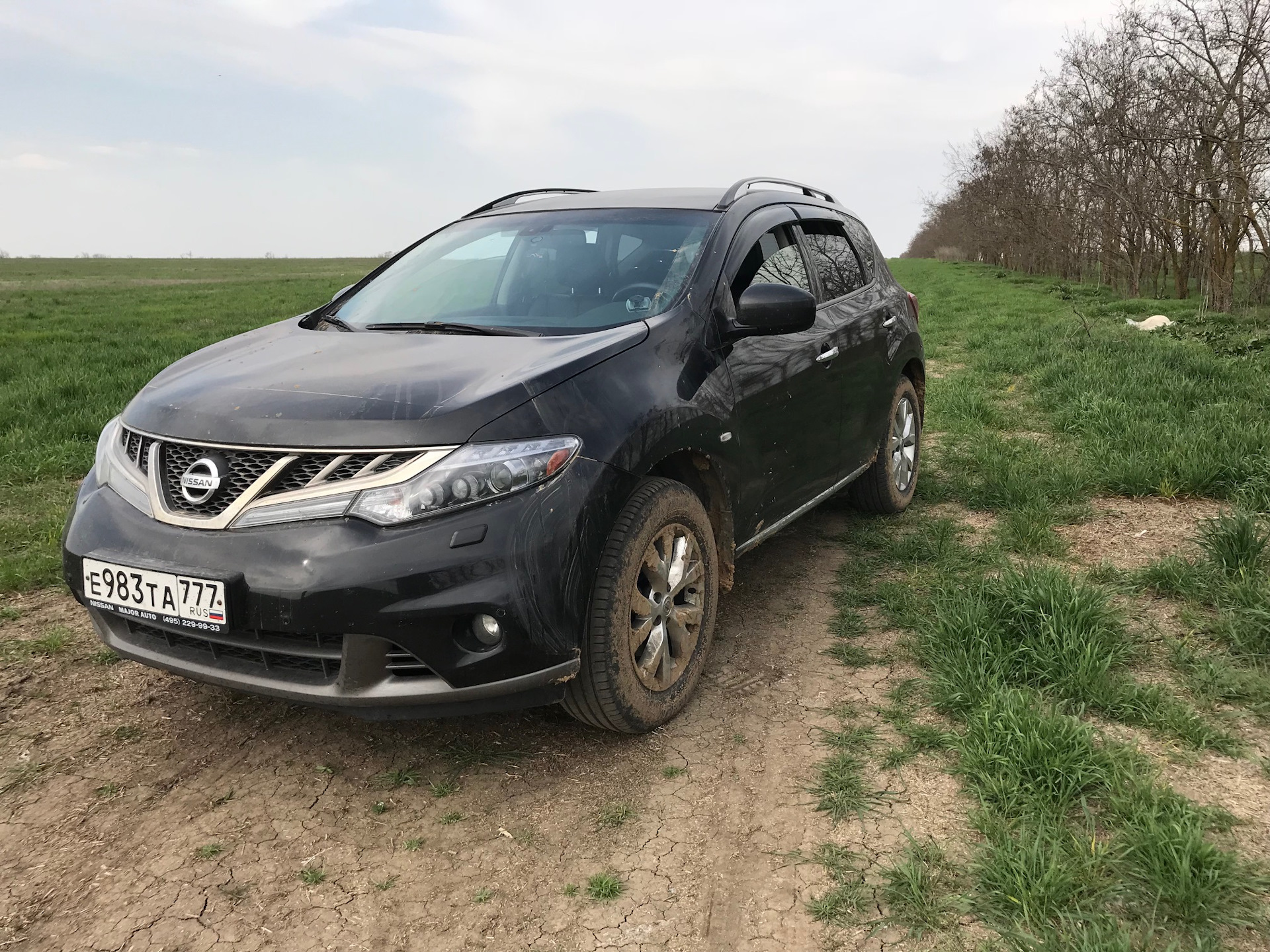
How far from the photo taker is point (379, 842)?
2479 mm

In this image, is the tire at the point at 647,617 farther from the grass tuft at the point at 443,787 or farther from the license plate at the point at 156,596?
the license plate at the point at 156,596

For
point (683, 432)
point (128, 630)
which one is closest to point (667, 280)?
point (683, 432)

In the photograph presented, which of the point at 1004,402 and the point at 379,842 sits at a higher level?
the point at 1004,402

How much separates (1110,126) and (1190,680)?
76.7 feet

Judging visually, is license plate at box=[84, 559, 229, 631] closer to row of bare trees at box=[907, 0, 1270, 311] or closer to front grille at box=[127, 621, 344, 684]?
front grille at box=[127, 621, 344, 684]

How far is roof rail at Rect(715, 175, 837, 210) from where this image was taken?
3863mm

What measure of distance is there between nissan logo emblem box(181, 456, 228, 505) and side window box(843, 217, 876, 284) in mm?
3469

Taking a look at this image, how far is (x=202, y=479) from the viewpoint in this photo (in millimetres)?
2523

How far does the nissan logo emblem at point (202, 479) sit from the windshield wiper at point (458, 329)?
3.11 feet

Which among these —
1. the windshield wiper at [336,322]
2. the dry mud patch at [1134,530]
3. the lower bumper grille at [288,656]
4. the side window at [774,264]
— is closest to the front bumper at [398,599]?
the lower bumper grille at [288,656]

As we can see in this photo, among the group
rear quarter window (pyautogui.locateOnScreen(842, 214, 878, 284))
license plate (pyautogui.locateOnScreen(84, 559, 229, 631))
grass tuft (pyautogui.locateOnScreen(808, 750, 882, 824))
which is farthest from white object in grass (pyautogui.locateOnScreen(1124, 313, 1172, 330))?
license plate (pyautogui.locateOnScreen(84, 559, 229, 631))

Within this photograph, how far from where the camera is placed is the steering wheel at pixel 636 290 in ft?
11.0

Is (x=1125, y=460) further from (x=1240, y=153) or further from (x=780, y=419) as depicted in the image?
(x=1240, y=153)

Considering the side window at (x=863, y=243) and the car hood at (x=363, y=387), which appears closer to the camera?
the car hood at (x=363, y=387)
